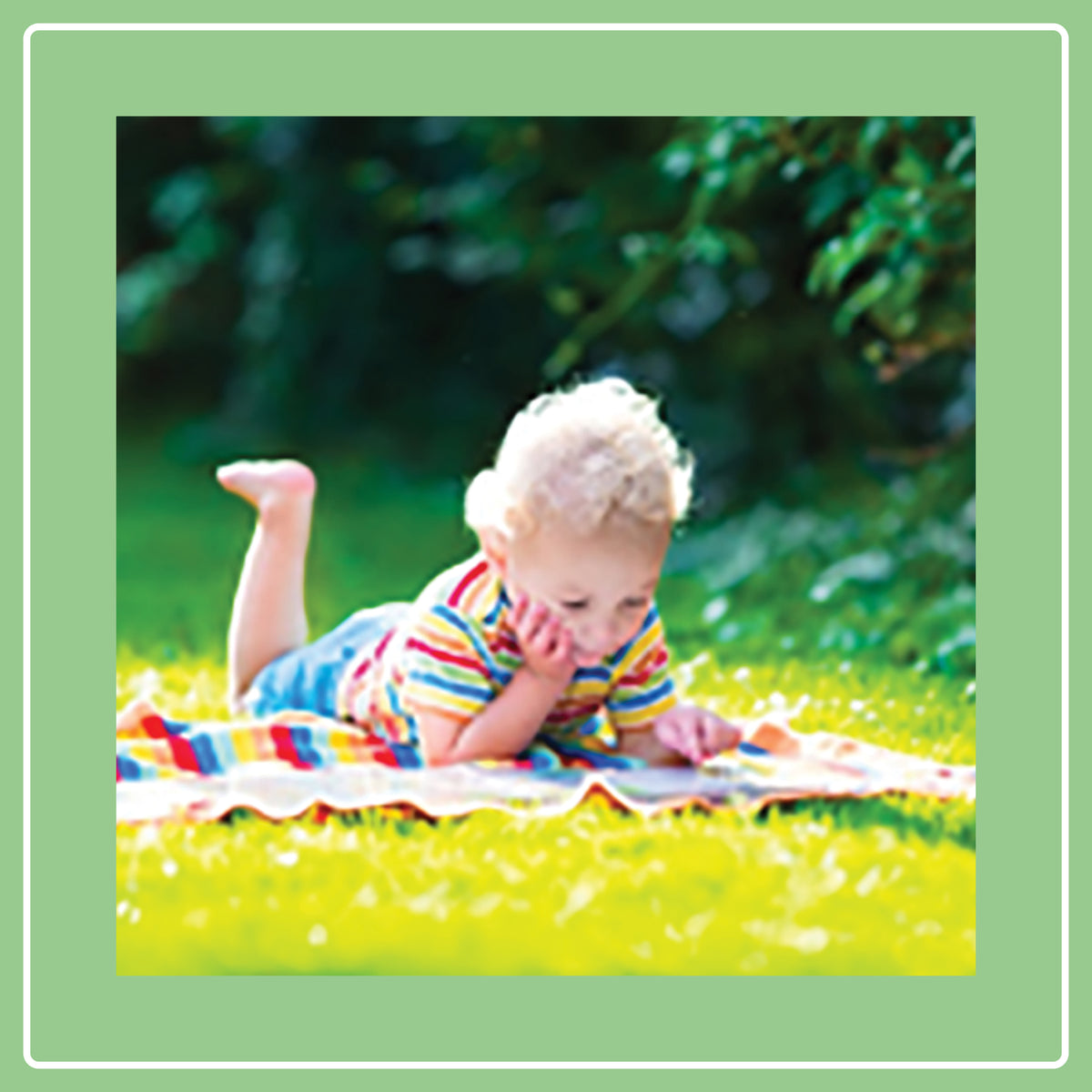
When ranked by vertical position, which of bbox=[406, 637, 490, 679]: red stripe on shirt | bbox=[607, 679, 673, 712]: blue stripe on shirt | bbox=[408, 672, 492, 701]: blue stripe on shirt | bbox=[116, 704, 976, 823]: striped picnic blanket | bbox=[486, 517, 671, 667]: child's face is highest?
bbox=[486, 517, 671, 667]: child's face

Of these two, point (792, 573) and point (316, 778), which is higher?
point (792, 573)

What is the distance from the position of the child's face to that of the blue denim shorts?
75 cm

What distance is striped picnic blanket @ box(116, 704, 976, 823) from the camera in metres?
3.28

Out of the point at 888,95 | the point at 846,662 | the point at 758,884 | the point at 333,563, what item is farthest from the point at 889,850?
the point at 333,563

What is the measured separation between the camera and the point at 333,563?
21.4 ft

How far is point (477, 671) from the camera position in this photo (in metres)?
3.54

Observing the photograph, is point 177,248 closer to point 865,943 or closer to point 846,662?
point 846,662

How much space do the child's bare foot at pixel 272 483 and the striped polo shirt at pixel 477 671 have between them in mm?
535

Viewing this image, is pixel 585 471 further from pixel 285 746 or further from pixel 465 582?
pixel 285 746

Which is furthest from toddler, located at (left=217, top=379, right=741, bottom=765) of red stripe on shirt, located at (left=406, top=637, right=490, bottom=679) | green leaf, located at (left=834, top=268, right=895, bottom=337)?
green leaf, located at (left=834, top=268, right=895, bottom=337)

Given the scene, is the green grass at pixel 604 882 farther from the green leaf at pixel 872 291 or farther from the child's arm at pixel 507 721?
the green leaf at pixel 872 291

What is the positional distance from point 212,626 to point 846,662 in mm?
1763

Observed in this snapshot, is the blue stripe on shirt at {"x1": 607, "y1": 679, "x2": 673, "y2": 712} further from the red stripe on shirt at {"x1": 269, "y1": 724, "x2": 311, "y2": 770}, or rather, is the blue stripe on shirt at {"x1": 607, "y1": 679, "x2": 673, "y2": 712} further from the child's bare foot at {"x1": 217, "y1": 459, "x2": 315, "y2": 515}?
the child's bare foot at {"x1": 217, "y1": 459, "x2": 315, "y2": 515}
